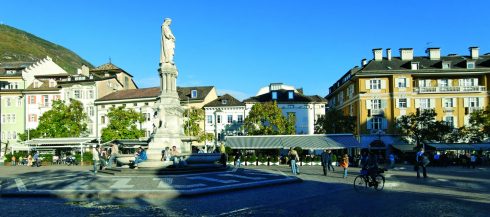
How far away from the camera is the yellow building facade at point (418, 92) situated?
6216cm

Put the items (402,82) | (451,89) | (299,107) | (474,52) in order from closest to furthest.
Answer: (451,89), (402,82), (474,52), (299,107)

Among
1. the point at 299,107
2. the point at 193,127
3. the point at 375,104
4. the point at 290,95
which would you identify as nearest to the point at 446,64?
the point at 375,104

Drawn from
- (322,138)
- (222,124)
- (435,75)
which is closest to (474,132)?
(435,75)

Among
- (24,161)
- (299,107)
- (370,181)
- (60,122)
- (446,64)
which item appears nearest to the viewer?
(370,181)

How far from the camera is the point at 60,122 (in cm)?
6544

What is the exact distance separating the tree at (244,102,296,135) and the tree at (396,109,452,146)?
14.3m

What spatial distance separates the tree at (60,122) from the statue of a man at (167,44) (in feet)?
124

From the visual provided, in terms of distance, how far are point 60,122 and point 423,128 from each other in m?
46.3

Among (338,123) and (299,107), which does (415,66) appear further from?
(299,107)

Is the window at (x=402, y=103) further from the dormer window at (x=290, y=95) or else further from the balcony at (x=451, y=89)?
the dormer window at (x=290, y=95)

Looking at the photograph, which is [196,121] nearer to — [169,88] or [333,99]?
[333,99]

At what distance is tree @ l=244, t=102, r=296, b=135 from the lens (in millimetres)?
62469

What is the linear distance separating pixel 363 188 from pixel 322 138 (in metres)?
34.2

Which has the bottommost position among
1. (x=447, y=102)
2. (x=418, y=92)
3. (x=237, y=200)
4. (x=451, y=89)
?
(x=237, y=200)
